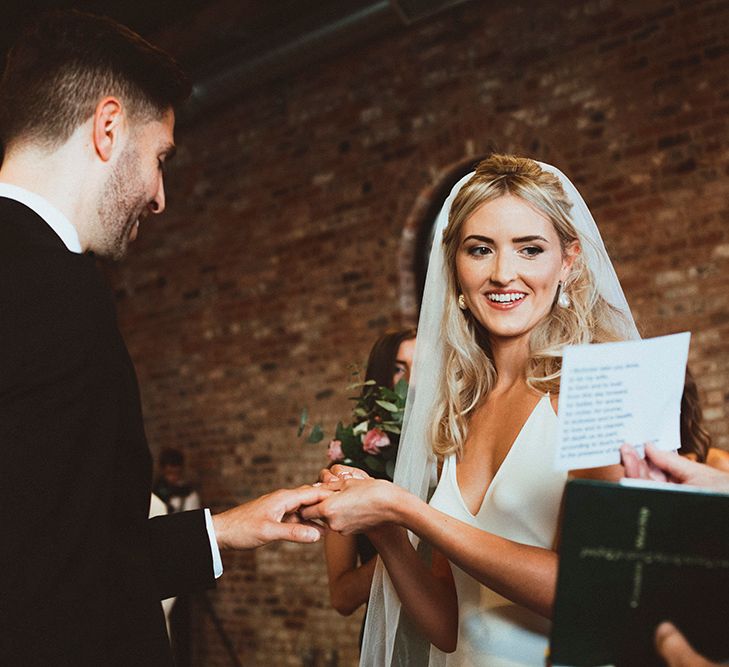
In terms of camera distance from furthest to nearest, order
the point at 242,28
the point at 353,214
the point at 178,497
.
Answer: the point at 178,497
the point at 242,28
the point at 353,214

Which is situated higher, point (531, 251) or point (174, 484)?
point (531, 251)

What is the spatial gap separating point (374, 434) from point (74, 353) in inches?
53.5

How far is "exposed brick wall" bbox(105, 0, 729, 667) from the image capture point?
15.3 feet

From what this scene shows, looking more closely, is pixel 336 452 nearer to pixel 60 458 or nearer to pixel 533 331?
pixel 533 331

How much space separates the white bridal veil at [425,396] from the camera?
2.16 m

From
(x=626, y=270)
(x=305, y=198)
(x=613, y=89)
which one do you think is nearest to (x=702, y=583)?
(x=626, y=270)

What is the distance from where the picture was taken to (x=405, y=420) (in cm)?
243

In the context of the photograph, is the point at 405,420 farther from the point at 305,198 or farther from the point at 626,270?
the point at 305,198

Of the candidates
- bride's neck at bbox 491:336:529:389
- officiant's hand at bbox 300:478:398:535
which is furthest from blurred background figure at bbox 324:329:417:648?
officiant's hand at bbox 300:478:398:535

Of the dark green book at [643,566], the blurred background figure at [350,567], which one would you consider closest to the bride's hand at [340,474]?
the blurred background figure at [350,567]

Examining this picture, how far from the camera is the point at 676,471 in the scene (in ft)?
4.61

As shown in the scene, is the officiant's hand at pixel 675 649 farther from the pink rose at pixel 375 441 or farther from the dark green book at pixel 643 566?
the pink rose at pixel 375 441

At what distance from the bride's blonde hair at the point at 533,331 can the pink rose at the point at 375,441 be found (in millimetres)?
449

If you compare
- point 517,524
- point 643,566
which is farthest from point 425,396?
point 643,566
